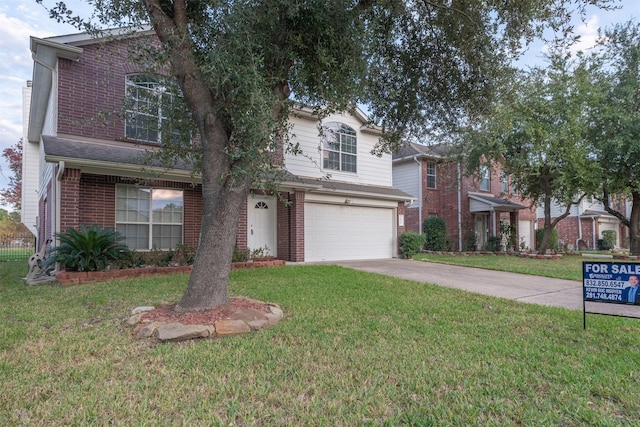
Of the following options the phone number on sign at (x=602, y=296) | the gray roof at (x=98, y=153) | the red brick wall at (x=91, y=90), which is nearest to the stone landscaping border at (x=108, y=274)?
the gray roof at (x=98, y=153)

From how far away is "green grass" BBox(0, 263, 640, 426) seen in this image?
9.01 feet

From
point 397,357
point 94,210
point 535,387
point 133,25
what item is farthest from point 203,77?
point 94,210

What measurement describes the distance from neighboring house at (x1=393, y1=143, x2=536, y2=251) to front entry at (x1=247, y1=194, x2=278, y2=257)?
9137mm

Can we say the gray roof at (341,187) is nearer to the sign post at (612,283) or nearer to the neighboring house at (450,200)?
the neighboring house at (450,200)

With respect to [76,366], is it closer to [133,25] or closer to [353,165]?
A: [133,25]

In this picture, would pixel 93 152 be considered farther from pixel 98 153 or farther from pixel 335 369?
pixel 335 369

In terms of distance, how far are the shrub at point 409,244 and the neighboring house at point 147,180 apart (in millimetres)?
473

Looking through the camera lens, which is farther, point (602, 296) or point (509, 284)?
point (509, 284)

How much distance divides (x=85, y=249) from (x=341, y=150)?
30.6ft

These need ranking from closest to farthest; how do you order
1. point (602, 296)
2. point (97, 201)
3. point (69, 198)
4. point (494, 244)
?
Result: 1. point (602, 296)
2. point (69, 198)
3. point (97, 201)
4. point (494, 244)

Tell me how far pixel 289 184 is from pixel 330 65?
6.43 meters

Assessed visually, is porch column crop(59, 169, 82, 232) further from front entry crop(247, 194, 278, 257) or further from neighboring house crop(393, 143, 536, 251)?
neighboring house crop(393, 143, 536, 251)

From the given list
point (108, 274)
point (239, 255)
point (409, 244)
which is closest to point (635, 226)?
point (409, 244)

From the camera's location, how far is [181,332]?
4.39 metres
